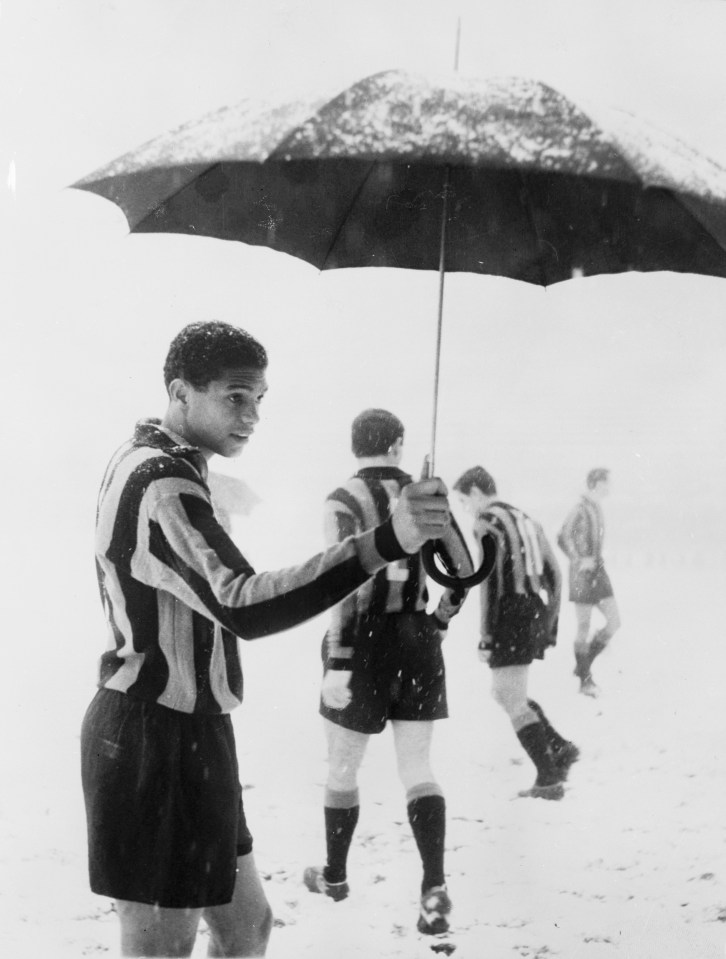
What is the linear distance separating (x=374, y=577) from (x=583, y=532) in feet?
2.64

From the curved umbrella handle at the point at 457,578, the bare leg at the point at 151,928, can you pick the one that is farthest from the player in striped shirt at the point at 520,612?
the bare leg at the point at 151,928

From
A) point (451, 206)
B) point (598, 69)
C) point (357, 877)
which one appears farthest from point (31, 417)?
point (598, 69)

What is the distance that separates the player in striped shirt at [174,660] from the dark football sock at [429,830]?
794 mm

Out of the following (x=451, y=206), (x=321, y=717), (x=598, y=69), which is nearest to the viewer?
(x=451, y=206)

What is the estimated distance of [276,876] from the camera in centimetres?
274

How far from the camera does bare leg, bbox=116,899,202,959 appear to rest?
73.8 inches

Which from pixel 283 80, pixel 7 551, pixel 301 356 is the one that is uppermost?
pixel 283 80

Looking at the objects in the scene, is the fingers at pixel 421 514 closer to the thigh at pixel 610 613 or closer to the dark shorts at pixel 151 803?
the dark shorts at pixel 151 803

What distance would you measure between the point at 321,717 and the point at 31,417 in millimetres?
1242

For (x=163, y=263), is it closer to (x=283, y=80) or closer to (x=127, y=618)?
(x=283, y=80)

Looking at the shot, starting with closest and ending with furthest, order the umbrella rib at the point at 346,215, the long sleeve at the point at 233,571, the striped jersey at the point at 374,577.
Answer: the long sleeve at the point at 233,571 < the umbrella rib at the point at 346,215 < the striped jersey at the point at 374,577

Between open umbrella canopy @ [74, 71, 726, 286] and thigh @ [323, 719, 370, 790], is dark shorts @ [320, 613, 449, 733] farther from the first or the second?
open umbrella canopy @ [74, 71, 726, 286]

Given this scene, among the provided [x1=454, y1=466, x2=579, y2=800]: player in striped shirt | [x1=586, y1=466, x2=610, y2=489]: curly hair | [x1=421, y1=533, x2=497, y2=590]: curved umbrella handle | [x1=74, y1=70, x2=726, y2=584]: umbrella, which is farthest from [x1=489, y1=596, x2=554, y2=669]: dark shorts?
[x1=421, y1=533, x2=497, y2=590]: curved umbrella handle

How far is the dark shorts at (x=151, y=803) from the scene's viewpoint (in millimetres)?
1846
